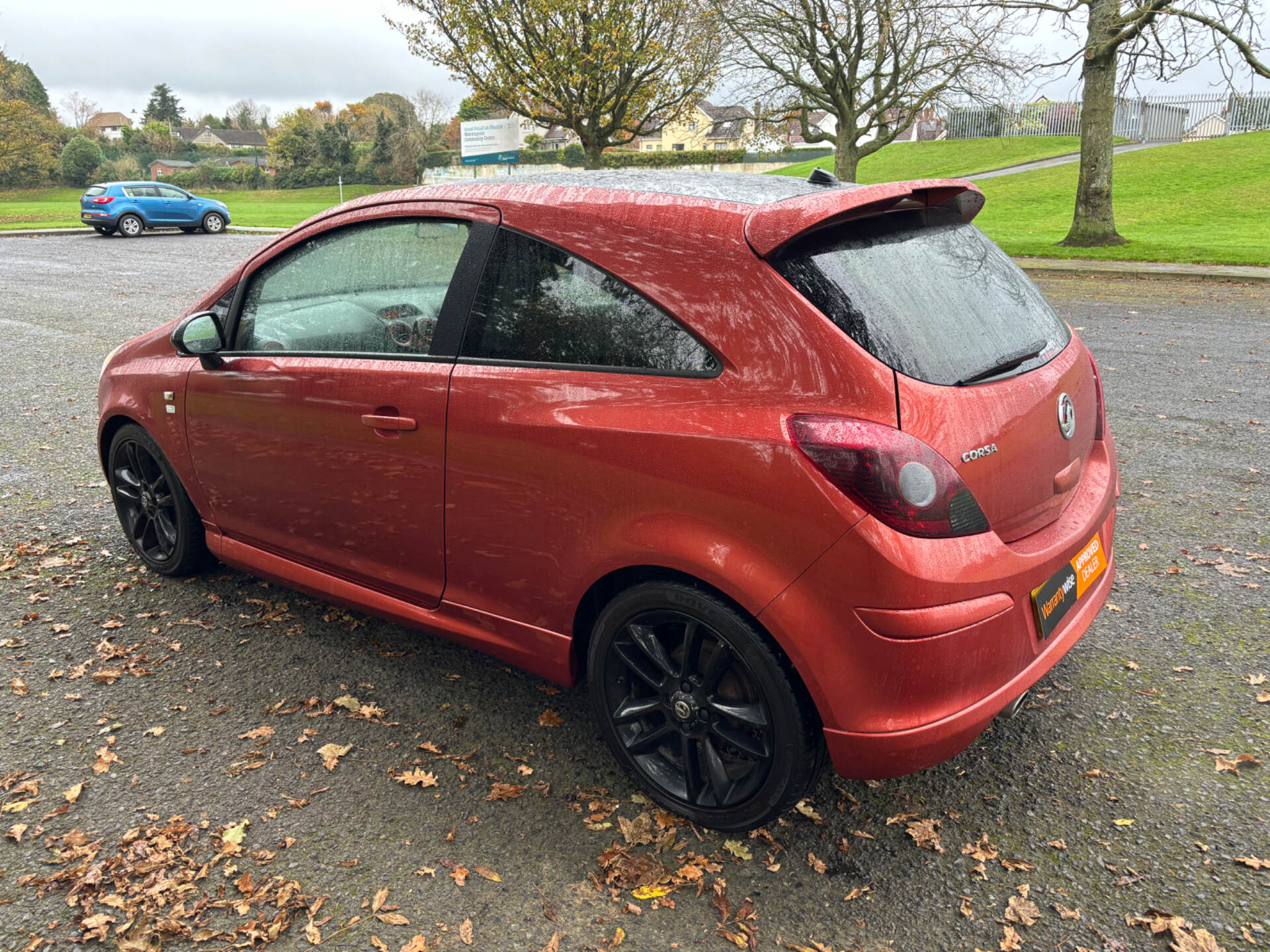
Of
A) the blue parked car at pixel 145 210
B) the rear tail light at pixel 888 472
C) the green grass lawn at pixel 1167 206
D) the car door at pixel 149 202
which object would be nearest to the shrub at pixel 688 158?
the green grass lawn at pixel 1167 206

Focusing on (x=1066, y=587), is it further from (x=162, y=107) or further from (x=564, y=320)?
(x=162, y=107)

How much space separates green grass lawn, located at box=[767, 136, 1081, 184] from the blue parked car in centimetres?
2979

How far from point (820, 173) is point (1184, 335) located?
931cm

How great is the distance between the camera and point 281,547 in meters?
3.72

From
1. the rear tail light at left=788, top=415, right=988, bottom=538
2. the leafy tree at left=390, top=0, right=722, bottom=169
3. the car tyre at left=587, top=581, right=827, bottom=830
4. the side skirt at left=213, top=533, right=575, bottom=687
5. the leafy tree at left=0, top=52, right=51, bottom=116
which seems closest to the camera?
the rear tail light at left=788, top=415, right=988, bottom=538

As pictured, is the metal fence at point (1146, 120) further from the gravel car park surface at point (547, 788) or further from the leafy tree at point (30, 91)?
the leafy tree at point (30, 91)

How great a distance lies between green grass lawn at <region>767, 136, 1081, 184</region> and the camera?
49.5 meters

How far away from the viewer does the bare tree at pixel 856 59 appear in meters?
26.4

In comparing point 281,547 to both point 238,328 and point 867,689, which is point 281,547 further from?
point 867,689

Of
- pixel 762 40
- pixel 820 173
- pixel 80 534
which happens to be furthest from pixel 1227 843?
pixel 762 40

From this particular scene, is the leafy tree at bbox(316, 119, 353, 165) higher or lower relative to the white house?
lower

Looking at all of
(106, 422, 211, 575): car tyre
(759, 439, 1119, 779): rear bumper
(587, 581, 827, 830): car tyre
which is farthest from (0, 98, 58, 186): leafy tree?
(759, 439, 1119, 779): rear bumper

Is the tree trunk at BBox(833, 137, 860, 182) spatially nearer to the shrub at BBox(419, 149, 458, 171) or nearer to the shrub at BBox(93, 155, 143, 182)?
the shrub at BBox(419, 149, 458, 171)

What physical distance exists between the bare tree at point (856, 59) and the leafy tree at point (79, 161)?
5834 cm
